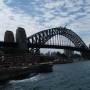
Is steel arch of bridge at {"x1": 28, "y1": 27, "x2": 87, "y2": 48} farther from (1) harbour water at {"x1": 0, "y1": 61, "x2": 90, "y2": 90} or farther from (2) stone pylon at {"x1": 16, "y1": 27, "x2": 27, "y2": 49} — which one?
(1) harbour water at {"x1": 0, "y1": 61, "x2": 90, "y2": 90}

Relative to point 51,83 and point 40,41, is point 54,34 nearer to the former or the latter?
point 40,41

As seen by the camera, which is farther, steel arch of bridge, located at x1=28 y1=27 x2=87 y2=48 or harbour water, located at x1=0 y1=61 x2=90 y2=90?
steel arch of bridge, located at x1=28 y1=27 x2=87 y2=48

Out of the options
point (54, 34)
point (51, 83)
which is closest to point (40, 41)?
point (54, 34)

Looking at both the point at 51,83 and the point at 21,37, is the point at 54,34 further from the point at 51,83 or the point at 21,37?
the point at 51,83

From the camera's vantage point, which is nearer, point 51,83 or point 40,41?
point 51,83

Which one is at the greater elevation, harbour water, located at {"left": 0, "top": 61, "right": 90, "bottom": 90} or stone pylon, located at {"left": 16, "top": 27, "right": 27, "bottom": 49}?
stone pylon, located at {"left": 16, "top": 27, "right": 27, "bottom": 49}

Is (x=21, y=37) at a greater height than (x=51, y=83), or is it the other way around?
(x=21, y=37)

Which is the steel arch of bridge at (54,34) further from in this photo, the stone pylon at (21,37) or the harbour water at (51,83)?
the harbour water at (51,83)

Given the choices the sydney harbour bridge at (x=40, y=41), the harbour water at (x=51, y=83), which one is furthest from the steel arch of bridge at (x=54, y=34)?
the harbour water at (x=51, y=83)

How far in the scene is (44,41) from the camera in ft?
470

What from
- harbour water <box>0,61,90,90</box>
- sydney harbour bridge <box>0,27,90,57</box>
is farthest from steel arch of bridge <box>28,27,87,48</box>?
harbour water <box>0,61,90,90</box>

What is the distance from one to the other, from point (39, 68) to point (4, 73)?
25.9 meters

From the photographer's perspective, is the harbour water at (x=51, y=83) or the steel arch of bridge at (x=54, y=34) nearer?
the harbour water at (x=51, y=83)

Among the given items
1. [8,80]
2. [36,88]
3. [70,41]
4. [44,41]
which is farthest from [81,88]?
[70,41]
